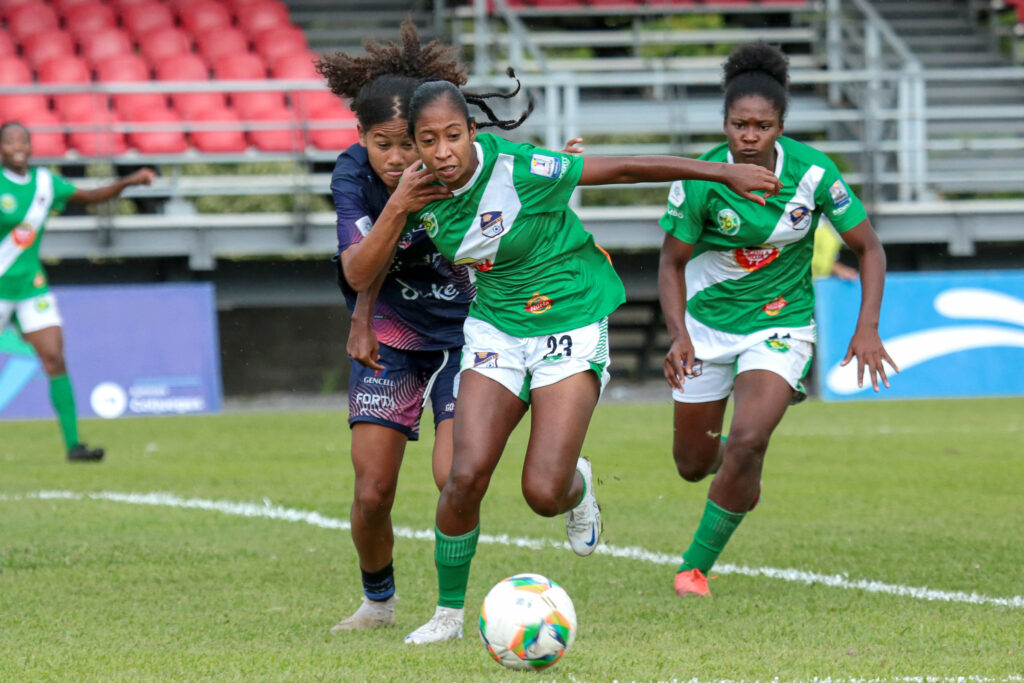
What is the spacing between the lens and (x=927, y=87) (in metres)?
19.7

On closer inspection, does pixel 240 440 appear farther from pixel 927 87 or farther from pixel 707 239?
pixel 927 87

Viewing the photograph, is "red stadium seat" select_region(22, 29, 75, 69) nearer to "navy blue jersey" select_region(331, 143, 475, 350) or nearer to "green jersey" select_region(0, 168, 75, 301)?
"green jersey" select_region(0, 168, 75, 301)

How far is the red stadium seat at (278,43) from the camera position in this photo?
1877cm

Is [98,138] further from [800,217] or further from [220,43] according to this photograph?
[800,217]

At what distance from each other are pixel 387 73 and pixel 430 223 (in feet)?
2.18

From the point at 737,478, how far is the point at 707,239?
1.06 metres

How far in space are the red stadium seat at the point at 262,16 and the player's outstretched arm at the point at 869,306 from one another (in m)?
14.8

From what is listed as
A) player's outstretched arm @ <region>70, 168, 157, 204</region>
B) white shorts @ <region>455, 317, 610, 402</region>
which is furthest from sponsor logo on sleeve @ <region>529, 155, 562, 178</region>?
player's outstretched arm @ <region>70, 168, 157, 204</region>

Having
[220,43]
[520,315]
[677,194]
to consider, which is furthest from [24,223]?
[220,43]

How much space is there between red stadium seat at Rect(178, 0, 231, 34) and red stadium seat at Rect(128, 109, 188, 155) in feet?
9.49

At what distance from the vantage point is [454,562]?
16.1 feet

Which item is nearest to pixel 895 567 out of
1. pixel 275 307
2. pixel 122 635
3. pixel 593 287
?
pixel 593 287

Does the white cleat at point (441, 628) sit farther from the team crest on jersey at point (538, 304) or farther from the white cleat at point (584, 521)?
the team crest on jersey at point (538, 304)

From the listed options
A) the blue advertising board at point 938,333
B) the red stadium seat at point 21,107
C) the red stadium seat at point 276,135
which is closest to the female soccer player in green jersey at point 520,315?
the blue advertising board at point 938,333
